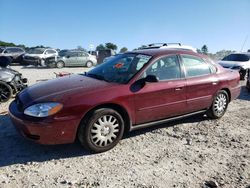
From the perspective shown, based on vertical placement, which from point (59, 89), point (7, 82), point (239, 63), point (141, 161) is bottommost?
point (141, 161)

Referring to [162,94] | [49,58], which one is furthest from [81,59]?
[162,94]

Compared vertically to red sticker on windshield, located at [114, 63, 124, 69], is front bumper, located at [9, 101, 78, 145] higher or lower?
lower

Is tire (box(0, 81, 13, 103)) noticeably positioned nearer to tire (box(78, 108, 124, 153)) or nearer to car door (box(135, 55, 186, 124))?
tire (box(78, 108, 124, 153))

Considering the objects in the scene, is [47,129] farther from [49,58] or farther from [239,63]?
[49,58]

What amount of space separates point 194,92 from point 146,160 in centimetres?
192

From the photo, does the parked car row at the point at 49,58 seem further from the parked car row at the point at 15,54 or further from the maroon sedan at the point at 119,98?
the maroon sedan at the point at 119,98

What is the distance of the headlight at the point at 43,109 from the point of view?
388 centimetres

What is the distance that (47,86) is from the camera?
4672mm

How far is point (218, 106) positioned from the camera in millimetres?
5992

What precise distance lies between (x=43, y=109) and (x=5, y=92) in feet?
13.5

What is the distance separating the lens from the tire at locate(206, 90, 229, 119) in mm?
5887

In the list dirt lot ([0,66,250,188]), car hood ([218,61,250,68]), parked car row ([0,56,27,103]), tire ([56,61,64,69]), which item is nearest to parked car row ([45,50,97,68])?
tire ([56,61,64,69])

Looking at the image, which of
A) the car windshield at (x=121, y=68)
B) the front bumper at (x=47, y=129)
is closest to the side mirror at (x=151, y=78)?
the car windshield at (x=121, y=68)

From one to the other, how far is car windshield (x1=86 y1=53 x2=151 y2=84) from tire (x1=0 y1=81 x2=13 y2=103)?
320cm
